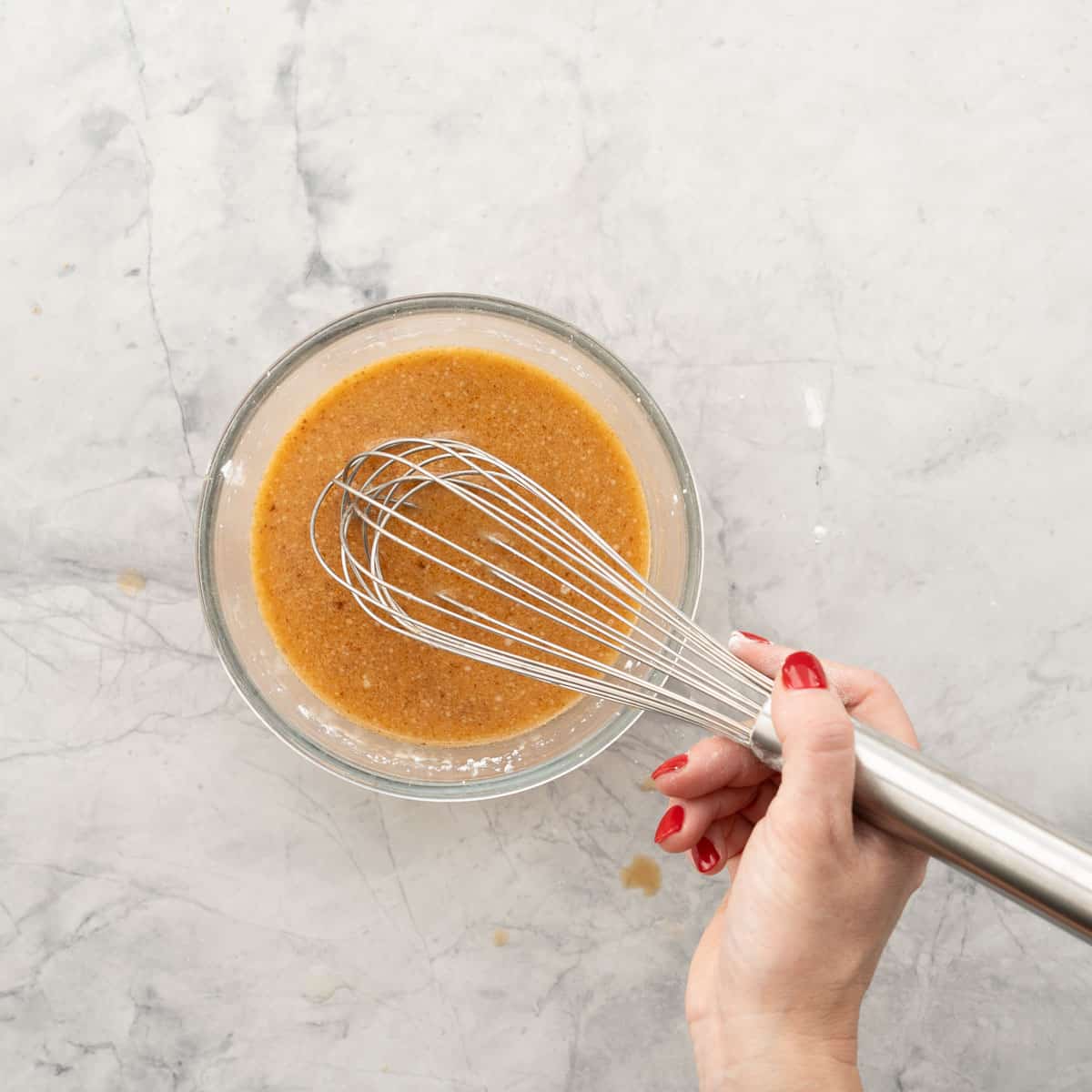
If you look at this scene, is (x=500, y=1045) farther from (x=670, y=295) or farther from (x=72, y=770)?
(x=670, y=295)

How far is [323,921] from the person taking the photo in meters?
1.12

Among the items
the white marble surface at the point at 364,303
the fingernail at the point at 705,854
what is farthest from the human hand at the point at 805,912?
the white marble surface at the point at 364,303

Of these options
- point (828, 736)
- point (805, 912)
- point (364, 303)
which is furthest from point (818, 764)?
point (364, 303)

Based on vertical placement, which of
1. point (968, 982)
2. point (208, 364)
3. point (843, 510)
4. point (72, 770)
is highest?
point (208, 364)

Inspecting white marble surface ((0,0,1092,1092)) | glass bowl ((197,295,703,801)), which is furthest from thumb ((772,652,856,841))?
white marble surface ((0,0,1092,1092))

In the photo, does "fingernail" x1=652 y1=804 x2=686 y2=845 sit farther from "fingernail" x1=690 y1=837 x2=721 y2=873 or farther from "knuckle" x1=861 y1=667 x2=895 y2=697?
"knuckle" x1=861 y1=667 x2=895 y2=697

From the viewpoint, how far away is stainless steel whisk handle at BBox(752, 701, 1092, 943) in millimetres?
692

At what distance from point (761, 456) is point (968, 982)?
640 millimetres

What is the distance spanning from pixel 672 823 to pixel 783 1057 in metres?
0.23

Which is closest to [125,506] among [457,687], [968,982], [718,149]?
[457,687]

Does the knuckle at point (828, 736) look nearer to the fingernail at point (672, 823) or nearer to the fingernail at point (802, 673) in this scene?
the fingernail at point (802, 673)

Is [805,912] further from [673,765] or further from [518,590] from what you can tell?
[518,590]

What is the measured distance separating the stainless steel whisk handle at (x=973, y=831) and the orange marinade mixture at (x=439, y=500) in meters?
0.37

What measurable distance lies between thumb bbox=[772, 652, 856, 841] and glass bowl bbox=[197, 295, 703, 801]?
0.26 meters
